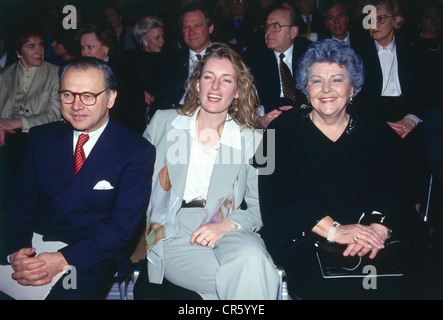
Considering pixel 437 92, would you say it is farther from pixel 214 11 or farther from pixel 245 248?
pixel 214 11

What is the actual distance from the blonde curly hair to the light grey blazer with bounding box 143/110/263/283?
0.15 m

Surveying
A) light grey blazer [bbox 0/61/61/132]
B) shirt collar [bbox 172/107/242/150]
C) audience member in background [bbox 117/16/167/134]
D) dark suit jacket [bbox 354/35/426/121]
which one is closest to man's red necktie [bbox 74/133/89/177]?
shirt collar [bbox 172/107/242/150]

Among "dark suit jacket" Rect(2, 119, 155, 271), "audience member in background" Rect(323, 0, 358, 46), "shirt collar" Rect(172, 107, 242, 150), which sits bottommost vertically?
"dark suit jacket" Rect(2, 119, 155, 271)

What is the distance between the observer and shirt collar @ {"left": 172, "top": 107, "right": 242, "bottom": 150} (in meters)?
2.52

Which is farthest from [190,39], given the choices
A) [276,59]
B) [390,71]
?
[390,71]

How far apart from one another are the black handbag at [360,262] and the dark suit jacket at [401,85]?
1.84 metres

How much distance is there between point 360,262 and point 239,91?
1.34 m

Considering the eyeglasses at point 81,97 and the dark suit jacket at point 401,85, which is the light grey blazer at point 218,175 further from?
the dark suit jacket at point 401,85

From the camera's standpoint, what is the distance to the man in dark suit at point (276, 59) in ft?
12.8

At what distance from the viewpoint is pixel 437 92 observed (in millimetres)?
3777

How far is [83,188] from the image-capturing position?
214 cm

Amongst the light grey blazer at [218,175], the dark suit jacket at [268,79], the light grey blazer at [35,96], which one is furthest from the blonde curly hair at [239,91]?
the light grey blazer at [35,96]

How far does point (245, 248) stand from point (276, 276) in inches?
8.7

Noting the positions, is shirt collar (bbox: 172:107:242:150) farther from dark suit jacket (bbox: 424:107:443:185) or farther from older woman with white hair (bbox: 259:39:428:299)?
dark suit jacket (bbox: 424:107:443:185)
